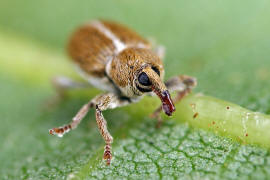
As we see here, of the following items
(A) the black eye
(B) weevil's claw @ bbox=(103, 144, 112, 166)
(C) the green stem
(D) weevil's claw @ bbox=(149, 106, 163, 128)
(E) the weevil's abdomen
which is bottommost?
(B) weevil's claw @ bbox=(103, 144, 112, 166)

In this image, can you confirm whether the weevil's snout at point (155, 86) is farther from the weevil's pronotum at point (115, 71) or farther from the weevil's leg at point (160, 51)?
the weevil's leg at point (160, 51)

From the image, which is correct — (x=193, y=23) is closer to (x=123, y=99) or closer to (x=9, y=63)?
(x=123, y=99)

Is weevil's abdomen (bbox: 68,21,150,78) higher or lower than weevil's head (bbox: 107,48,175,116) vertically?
higher

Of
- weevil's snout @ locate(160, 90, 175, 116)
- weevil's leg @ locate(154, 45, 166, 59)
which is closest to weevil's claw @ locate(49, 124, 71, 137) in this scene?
weevil's snout @ locate(160, 90, 175, 116)

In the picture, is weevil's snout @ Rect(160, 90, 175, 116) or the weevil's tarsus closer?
weevil's snout @ Rect(160, 90, 175, 116)

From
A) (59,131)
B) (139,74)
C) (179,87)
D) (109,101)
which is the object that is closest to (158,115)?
(179,87)

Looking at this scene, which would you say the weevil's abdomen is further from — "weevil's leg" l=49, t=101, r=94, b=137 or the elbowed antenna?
the elbowed antenna

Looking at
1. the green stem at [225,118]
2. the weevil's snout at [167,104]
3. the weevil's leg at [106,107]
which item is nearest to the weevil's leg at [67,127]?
the weevil's leg at [106,107]
